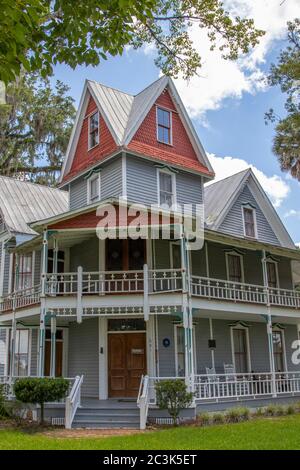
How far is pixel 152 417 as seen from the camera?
48.1 feet

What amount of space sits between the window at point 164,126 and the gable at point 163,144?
0.62ft

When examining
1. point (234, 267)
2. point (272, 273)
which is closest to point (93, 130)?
point (234, 267)

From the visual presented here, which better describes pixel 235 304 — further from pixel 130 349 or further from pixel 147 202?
pixel 147 202

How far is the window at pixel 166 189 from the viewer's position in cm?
2075

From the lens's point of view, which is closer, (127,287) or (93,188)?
(127,287)

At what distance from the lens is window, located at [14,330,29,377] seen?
20.5m

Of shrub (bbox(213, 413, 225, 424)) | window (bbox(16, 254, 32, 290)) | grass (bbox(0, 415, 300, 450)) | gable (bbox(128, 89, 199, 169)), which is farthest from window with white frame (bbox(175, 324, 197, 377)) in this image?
gable (bbox(128, 89, 199, 169))

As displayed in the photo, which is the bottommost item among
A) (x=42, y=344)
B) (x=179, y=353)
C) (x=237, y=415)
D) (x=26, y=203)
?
(x=237, y=415)

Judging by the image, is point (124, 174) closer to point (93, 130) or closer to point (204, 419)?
point (93, 130)

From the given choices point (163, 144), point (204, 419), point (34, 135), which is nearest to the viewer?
point (204, 419)

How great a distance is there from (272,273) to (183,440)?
1370 cm

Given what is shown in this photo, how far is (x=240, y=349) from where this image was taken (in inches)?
837

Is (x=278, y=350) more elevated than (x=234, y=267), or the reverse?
(x=234, y=267)

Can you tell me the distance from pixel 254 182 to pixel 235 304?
8473 millimetres
